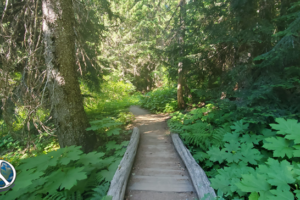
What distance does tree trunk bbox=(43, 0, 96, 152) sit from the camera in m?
3.80

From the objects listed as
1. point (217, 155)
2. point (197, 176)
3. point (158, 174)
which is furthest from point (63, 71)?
point (217, 155)

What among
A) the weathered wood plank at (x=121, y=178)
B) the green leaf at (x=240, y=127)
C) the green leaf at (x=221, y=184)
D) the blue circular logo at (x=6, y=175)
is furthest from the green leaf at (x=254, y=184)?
the blue circular logo at (x=6, y=175)

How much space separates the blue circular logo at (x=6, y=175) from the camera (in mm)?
2025

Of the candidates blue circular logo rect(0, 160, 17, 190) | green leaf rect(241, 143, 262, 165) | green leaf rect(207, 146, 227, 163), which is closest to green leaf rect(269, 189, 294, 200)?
green leaf rect(241, 143, 262, 165)

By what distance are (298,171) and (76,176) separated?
10.1ft

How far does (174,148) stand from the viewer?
192 inches

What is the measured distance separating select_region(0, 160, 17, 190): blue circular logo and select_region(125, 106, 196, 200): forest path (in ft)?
6.21

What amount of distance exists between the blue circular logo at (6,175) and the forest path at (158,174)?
6.21 feet

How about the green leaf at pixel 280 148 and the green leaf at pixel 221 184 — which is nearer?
the green leaf at pixel 280 148

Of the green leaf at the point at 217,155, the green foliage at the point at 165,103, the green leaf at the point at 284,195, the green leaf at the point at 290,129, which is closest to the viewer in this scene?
the green leaf at the point at 284,195

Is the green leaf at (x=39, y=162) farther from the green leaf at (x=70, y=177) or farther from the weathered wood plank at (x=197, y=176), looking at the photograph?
the weathered wood plank at (x=197, y=176)

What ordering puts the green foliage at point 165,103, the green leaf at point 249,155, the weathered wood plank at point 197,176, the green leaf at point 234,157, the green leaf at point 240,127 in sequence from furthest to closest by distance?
the green foliage at point 165,103, the green leaf at point 240,127, the green leaf at point 234,157, the green leaf at point 249,155, the weathered wood plank at point 197,176

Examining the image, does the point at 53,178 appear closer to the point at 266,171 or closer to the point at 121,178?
the point at 121,178

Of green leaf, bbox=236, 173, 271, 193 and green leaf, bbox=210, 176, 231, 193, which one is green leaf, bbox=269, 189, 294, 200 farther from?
green leaf, bbox=210, 176, 231, 193
